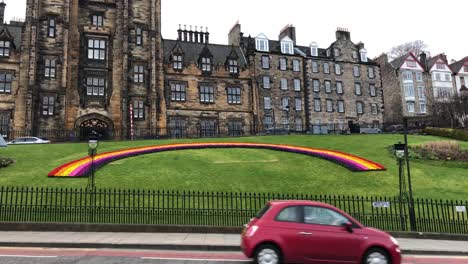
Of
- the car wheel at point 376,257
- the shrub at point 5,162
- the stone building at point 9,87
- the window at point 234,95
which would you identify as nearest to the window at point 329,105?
the window at point 234,95

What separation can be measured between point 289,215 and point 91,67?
38010 mm

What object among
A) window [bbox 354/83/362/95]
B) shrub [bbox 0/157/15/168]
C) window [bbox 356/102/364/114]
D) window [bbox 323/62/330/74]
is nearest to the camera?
shrub [bbox 0/157/15/168]

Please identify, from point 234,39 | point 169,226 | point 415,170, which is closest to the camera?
point 169,226

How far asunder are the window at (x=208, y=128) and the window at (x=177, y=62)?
303 inches

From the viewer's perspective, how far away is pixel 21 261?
9.30 m

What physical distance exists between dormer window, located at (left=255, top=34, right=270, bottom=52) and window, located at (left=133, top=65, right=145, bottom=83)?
18.1m

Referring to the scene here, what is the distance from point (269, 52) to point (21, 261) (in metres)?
46.7

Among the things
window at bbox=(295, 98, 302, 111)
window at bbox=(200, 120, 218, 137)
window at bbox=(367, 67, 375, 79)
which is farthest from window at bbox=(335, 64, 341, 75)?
window at bbox=(200, 120, 218, 137)

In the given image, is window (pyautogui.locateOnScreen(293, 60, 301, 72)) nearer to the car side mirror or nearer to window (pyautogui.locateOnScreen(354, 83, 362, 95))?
window (pyautogui.locateOnScreen(354, 83, 362, 95))

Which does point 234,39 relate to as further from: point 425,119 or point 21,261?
point 21,261

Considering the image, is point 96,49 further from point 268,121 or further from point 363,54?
point 363,54

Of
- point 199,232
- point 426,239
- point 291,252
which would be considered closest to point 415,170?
point 426,239

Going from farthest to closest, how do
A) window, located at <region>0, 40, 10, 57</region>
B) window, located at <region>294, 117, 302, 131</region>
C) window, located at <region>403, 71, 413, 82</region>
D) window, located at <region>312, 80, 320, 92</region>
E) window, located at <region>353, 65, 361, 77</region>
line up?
window, located at <region>403, 71, 413, 82</region>, window, located at <region>353, 65, 361, 77</region>, window, located at <region>312, 80, 320, 92</region>, window, located at <region>294, 117, 302, 131</region>, window, located at <region>0, 40, 10, 57</region>

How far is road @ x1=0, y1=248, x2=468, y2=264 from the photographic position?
948 cm
